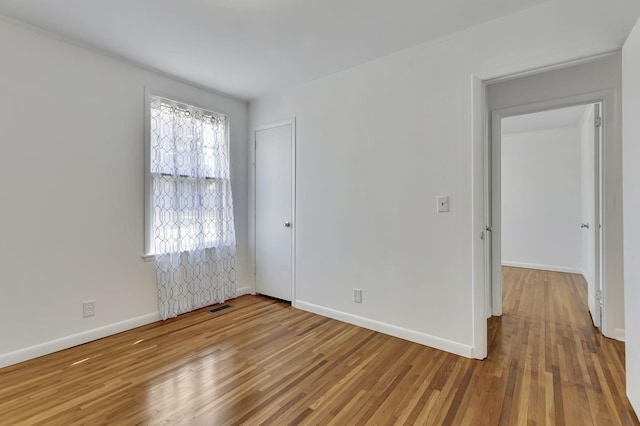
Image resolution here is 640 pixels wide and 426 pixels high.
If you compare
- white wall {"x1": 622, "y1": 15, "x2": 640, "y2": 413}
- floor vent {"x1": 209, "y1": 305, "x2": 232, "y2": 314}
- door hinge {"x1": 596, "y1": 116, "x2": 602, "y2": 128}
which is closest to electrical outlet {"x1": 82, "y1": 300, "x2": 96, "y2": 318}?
floor vent {"x1": 209, "y1": 305, "x2": 232, "y2": 314}

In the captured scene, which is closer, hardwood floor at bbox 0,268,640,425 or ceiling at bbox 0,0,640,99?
hardwood floor at bbox 0,268,640,425

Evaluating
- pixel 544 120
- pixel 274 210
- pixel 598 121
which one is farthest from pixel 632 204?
pixel 544 120

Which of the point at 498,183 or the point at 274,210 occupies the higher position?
the point at 498,183

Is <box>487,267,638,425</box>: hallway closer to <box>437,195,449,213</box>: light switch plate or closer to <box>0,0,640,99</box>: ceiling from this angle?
<box>437,195,449,213</box>: light switch plate

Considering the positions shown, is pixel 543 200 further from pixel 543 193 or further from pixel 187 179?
pixel 187 179

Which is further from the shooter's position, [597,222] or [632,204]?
[597,222]

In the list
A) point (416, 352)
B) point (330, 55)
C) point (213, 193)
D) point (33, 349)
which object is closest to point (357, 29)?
point (330, 55)

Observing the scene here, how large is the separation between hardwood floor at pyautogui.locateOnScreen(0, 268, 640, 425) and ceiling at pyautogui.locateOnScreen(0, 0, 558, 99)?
2.53 m

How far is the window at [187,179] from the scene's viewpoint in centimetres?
312

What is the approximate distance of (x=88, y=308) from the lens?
2666mm

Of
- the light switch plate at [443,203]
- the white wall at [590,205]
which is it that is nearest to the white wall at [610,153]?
the white wall at [590,205]

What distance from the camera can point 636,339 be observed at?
163cm

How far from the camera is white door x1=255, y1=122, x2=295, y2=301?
369cm

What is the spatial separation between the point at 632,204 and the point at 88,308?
3.93 meters
